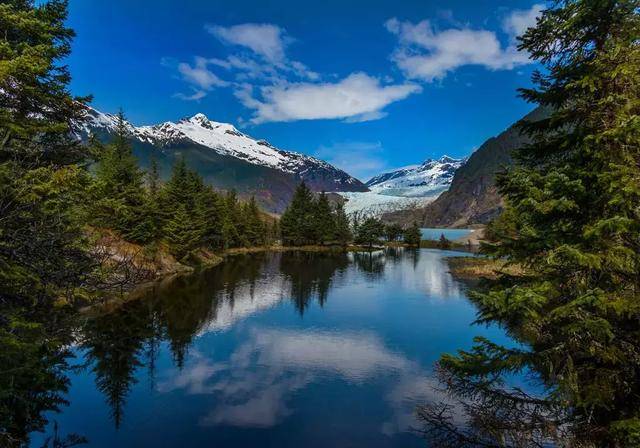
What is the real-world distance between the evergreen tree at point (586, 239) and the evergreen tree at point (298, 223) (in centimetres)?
11230

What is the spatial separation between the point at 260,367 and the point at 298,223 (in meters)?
98.6

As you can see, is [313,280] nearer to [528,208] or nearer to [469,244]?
[528,208]

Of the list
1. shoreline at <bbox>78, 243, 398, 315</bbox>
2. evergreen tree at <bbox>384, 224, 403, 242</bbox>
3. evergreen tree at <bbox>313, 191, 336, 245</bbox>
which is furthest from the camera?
evergreen tree at <bbox>384, 224, 403, 242</bbox>

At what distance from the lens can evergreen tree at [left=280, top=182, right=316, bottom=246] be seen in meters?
125

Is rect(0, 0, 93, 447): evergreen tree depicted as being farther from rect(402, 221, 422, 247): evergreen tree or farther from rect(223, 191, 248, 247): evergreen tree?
rect(402, 221, 422, 247): evergreen tree

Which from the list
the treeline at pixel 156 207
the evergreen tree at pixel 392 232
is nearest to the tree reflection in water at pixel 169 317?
the treeline at pixel 156 207

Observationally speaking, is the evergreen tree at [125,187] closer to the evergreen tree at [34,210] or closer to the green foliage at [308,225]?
the evergreen tree at [34,210]

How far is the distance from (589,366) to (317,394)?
14.9 meters

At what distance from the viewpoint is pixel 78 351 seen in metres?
28.2

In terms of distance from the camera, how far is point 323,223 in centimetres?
12644

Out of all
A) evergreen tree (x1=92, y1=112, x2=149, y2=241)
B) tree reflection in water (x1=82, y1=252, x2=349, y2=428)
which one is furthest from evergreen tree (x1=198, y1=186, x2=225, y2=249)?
evergreen tree (x1=92, y1=112, x2=149, y2=241)

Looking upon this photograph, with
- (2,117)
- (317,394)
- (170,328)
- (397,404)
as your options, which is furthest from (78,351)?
(397,404)

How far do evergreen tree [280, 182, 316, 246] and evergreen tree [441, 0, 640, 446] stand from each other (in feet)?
368

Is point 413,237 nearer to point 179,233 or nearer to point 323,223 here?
point 323,223
